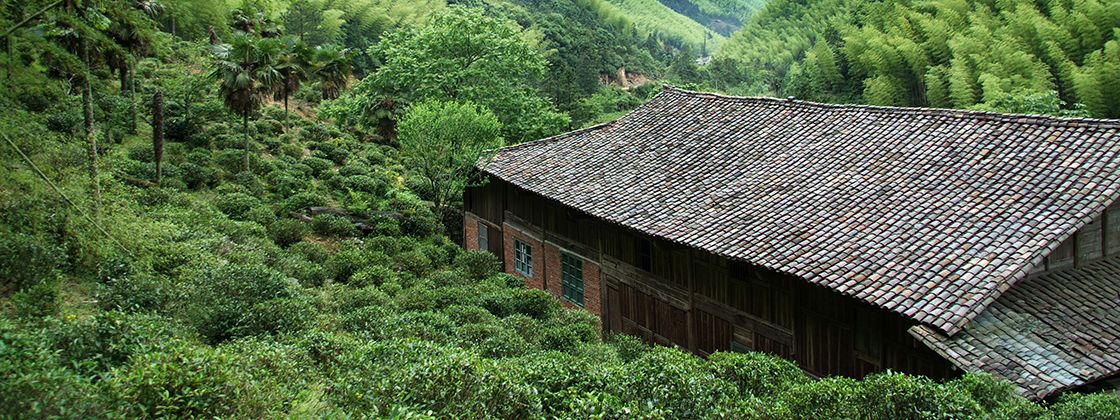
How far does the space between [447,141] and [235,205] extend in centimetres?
652

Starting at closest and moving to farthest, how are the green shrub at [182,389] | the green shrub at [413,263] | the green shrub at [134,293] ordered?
the green shrub at [182,389], the green shrub at [134,293], the green shrub at [413,263]

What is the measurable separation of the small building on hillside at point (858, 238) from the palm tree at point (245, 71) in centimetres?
1275

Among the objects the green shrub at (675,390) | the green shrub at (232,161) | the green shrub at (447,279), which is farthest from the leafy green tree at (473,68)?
the green shrub at (675,390)

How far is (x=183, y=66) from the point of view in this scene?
118 feet

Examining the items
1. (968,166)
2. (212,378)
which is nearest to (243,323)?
(212,378)

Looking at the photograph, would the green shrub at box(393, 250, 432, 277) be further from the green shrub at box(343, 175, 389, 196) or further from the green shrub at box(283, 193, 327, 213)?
the green shrub at box(343, 175, 389, 196)

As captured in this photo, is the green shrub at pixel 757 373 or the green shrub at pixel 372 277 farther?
the green shrub at pixel 372 277

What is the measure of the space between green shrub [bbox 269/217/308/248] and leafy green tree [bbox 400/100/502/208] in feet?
14.2

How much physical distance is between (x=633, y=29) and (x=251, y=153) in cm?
8109

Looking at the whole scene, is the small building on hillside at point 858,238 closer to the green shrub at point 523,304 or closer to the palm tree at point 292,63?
the green shrub at point 523,304

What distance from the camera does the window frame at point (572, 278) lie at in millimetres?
17234

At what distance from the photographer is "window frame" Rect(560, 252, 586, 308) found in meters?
17.2

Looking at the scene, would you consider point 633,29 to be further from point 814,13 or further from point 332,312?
point 332,312

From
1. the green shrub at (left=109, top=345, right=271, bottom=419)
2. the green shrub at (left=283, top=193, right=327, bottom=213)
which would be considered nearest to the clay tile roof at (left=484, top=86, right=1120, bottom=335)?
the green shrub at (left=109, top=345, right=271, bottom=419)
